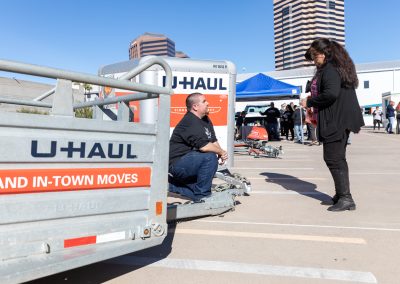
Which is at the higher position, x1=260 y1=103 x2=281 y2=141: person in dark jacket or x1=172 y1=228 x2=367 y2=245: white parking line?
x1=260 y1=103 x2=281 y2=141: person in dark jacket

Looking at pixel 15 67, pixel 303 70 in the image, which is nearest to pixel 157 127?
pixel 15 67

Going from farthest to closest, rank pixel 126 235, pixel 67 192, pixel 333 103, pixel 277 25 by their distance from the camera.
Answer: pixel 277 25, pixel 333 103, pixel 126 235, pixel 67 192

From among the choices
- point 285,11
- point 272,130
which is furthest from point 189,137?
point 285,11

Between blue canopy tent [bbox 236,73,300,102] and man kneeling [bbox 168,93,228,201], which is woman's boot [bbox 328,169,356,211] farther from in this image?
blue canopy tent [bbox 236,73,300,102]

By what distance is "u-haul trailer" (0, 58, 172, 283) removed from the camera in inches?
78.9

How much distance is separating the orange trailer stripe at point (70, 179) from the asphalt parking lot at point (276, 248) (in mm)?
699

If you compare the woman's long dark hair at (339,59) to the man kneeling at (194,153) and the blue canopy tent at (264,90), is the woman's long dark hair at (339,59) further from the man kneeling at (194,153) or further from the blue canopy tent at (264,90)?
the blue canopy tent at (264,90)

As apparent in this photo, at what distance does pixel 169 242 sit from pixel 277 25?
634ft

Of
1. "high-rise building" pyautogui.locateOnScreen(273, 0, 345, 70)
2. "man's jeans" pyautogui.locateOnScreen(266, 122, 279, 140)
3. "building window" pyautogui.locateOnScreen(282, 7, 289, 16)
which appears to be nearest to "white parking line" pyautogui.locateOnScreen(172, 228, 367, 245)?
"man's jeans" pyautogui.locateOnScreen(266, 122, 279, 140)

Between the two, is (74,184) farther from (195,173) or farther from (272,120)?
(272,120)

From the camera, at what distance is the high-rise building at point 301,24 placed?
547 ft

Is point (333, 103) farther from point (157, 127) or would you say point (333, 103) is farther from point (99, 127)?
point (99, 127)

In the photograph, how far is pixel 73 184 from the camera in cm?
227

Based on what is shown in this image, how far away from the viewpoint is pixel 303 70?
53.5m
